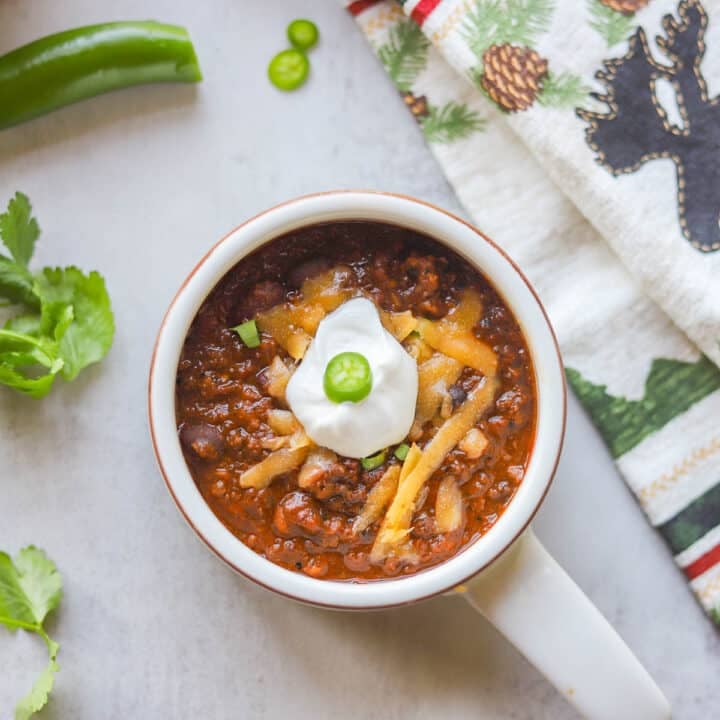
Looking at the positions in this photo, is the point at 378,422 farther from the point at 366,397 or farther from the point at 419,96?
the point at 419,96

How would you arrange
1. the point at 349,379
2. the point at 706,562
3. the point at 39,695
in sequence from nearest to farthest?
the point at 349,379 < the point at 39,695 < the point at 706,562

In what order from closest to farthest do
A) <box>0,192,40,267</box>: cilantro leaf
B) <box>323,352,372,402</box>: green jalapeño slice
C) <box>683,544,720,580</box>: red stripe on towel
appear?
<box>323,352,372,402</box>: green jalapeño slice, <box>0,192,40,267</box>: cilantro leaf, <box>683,544,720,580</box>: red stripe on towel

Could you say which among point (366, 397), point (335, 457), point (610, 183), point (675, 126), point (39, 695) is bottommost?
point (39, 695)

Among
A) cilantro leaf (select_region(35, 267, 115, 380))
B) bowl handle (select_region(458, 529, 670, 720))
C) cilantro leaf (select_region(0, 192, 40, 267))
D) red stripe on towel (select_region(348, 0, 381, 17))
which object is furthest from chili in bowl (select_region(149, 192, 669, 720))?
red stripe on towel (select_region(348, 0, 381, 17))

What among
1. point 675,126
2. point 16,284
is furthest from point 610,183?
point 16,284

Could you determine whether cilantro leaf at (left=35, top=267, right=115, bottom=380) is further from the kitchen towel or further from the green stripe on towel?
the green stripe on towel

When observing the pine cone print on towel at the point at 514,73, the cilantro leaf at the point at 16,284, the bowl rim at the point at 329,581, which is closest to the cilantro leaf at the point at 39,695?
the bowl rim at the point at 329,581
